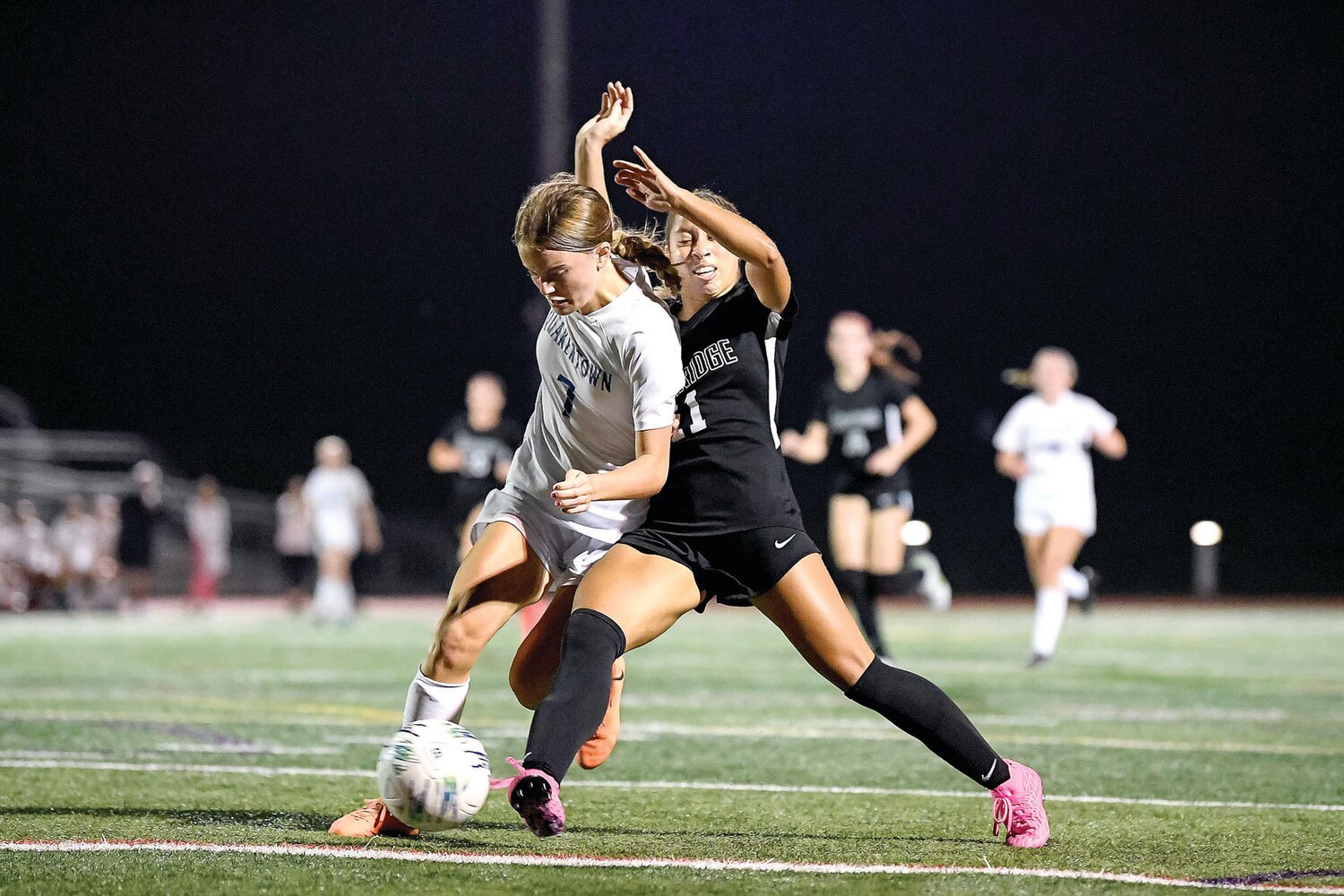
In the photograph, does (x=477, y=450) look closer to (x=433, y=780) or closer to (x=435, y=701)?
(x=435, y=701)

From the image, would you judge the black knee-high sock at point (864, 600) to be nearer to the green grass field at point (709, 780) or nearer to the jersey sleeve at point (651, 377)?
the green grass field at point (709, 780)

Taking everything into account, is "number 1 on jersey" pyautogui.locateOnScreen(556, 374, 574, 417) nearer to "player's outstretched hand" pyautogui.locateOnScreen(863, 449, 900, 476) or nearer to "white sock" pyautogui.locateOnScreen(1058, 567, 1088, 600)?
"player's outstretched hand" pyautogui.locateOnScreen(863, 449, 900, 476)

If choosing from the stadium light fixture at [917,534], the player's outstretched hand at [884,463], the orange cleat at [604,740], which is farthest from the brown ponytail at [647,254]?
the stadium light fixture at [917,534]

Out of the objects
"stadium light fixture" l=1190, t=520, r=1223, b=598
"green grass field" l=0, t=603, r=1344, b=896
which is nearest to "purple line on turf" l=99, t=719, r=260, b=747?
"green grass field" l=0, t=603, r=1344, b=896

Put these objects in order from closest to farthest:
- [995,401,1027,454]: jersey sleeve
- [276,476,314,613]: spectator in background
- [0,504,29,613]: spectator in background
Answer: [995,401,1027,454]: jersey sleeve < [0,504,29,613]: spectator in background < [276,476,314,613]: spectator in background

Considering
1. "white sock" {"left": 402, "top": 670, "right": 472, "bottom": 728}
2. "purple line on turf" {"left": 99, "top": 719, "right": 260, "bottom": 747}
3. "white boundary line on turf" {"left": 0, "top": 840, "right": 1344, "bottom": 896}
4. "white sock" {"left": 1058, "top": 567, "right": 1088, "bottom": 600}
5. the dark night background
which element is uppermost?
the dark night background

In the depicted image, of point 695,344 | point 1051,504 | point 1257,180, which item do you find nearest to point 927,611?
point 1051,504

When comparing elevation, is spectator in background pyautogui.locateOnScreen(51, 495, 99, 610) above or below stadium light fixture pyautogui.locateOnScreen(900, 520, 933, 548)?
below

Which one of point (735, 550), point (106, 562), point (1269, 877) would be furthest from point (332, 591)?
point (1269, 877)

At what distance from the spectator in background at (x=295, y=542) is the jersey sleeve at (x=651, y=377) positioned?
17.9 metres

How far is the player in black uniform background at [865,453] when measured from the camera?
11.2 metres

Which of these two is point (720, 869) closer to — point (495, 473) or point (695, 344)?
point (695, 344)

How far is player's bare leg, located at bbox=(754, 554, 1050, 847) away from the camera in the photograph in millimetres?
4422

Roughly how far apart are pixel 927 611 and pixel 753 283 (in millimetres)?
20386
